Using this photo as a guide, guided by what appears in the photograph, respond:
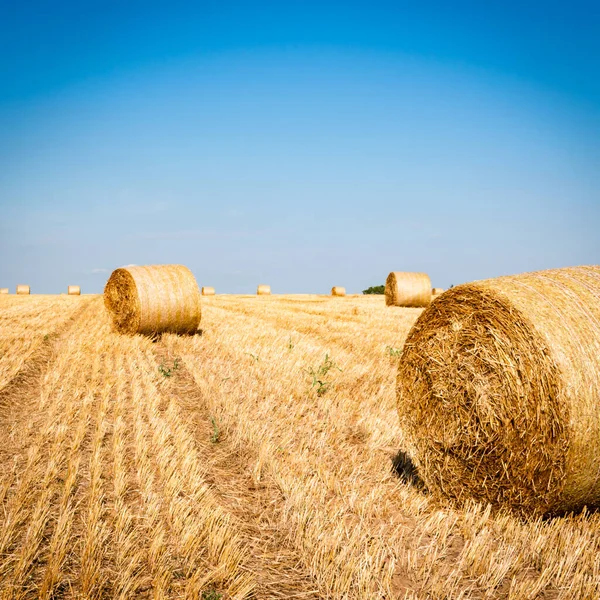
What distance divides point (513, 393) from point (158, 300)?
9338 millimetres

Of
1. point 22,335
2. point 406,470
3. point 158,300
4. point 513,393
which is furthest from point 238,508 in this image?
point 22,335

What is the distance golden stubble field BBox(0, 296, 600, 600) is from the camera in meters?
3.12

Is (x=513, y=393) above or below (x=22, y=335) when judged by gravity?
below

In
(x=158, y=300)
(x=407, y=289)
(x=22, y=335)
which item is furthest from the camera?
(x=407, y=289)

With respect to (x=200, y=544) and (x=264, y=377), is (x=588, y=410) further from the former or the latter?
(x=264, y=377)

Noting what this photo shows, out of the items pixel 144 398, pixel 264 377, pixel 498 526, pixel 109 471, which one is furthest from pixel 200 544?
pixel 264 377

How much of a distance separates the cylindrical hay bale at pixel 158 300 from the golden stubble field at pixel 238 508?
3.95 meters

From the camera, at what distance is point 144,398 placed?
6914 millimetres

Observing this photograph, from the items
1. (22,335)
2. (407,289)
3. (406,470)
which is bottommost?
(406,470)

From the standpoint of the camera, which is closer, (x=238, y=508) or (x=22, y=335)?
(x=238, y=508)

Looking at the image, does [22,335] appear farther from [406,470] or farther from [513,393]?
[513,393]

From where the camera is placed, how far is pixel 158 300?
11891mm

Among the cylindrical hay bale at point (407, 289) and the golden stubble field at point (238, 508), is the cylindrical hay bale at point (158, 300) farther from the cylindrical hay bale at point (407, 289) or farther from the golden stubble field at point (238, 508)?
the cylindrical hay bale at point (407, 289)

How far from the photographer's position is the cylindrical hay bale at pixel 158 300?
11.8 metres
